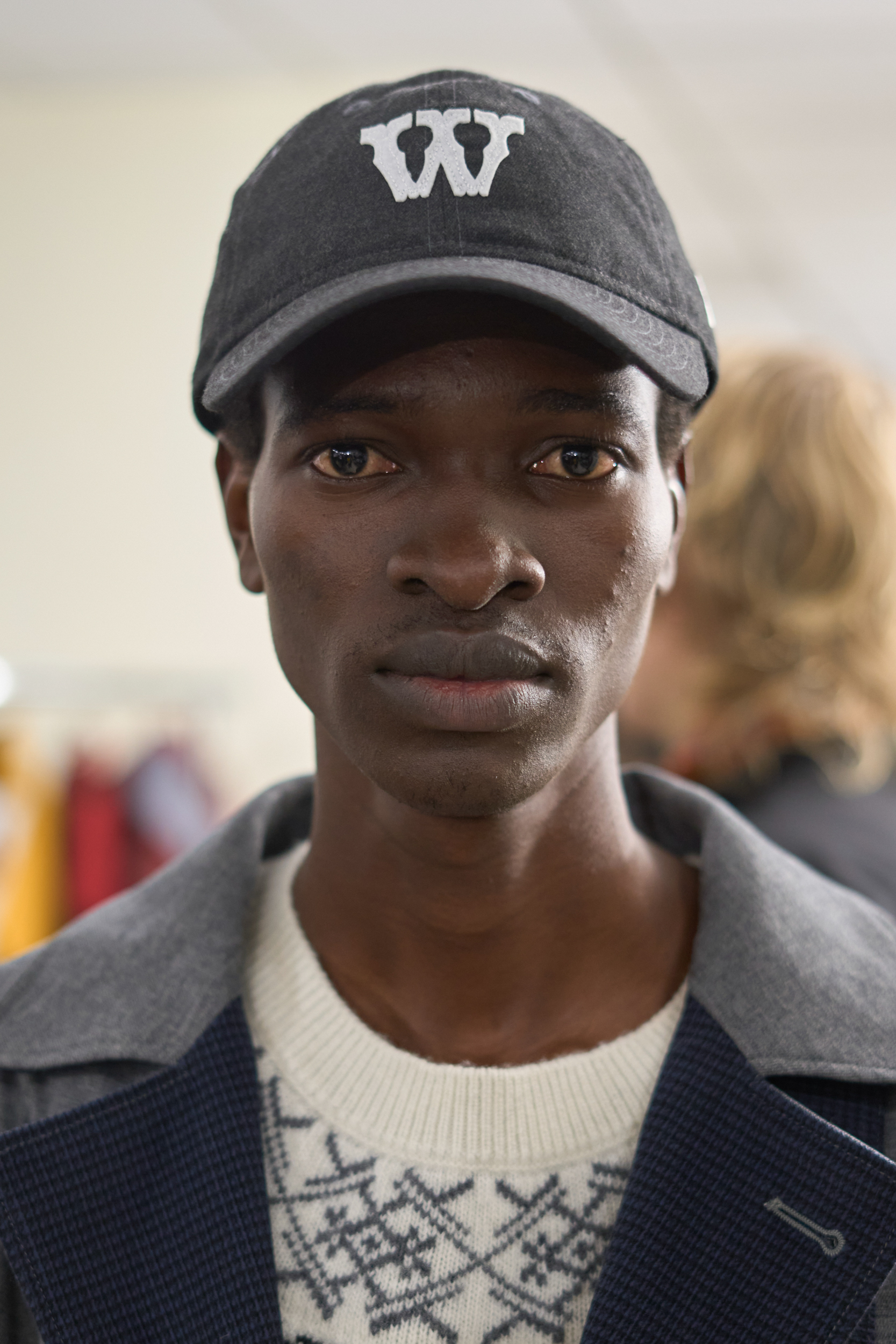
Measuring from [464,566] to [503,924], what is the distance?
0.97 ft

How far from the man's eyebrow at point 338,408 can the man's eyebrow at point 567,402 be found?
0.29 ft

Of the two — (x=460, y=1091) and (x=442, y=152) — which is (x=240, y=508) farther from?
(x=460, y=1091)

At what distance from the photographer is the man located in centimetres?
86

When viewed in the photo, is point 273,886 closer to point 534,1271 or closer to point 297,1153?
point 297,1153

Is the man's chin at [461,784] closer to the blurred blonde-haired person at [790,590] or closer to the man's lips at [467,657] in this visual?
the man's lips at [467,657]

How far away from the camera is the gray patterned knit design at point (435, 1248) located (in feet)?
2.88

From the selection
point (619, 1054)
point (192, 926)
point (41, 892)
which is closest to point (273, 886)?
point (192, 926)

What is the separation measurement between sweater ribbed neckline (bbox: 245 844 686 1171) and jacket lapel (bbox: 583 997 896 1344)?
0.05 metres

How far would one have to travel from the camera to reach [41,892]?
247 cm

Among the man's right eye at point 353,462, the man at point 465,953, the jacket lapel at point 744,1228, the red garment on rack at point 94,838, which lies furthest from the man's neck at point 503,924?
the red garment on rack at point 94,838

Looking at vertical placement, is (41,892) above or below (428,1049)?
below

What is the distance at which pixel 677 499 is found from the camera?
104 cm

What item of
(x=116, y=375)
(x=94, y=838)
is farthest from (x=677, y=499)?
(x=116, y=375)

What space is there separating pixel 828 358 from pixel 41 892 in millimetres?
1629
